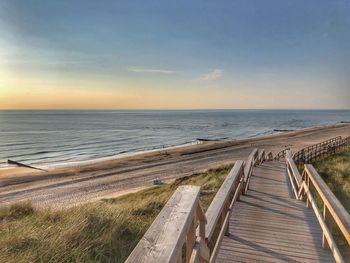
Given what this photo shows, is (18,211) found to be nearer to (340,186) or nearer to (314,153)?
→ (340,186)

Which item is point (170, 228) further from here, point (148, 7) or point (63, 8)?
point (63, 8)

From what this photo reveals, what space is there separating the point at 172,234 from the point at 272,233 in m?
3.86

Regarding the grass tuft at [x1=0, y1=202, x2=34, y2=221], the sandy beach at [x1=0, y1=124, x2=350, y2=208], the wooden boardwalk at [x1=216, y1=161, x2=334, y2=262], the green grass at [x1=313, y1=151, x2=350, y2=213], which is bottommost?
the sandy beach at [x1=0, y1=124, x2=350, y2=208]

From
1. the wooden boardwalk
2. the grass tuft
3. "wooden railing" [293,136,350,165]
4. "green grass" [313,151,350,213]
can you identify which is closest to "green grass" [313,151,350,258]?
"green grass" [313,151,350,213]

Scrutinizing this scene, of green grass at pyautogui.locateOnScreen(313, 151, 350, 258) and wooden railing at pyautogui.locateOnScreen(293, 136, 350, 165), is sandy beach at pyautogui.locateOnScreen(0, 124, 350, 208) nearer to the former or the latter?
wooden railing at pyautogui.locateOnScreen(293, 136, 350, 165)

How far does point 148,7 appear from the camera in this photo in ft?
58.2

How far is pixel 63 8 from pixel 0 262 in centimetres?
2212

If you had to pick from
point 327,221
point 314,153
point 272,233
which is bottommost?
point 314,153

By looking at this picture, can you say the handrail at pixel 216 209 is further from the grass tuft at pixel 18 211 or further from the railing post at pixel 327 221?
the grass tuft at pixel 18 211

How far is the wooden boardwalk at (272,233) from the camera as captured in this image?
3.82 m

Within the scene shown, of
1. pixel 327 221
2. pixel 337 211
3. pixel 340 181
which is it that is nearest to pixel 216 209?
pixel 337 211

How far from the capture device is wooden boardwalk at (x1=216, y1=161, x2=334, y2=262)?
3.82 metres

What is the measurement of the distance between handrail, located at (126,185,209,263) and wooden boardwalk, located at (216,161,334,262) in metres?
2.16

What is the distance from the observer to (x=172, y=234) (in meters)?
1.40
